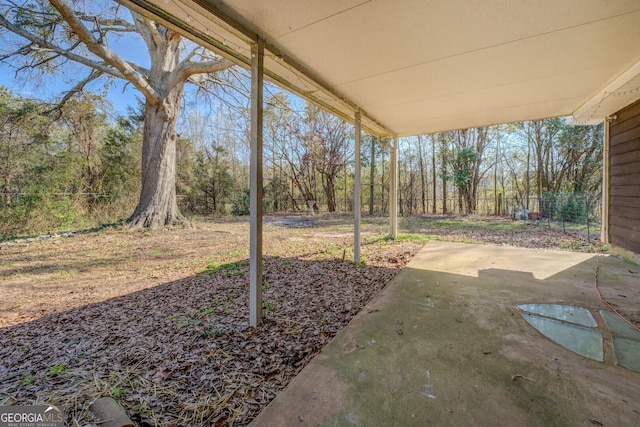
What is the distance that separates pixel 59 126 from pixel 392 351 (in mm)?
9992

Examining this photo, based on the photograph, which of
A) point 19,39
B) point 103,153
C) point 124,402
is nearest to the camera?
point 124,402

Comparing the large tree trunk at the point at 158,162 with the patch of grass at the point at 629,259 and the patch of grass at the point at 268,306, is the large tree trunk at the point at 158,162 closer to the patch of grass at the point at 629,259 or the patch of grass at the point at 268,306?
the patch of grass at the point at 268,306

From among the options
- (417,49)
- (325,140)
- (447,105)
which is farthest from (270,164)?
(417,49)

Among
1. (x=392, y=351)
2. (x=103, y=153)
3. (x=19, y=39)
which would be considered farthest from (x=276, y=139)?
(x=392, y=351)

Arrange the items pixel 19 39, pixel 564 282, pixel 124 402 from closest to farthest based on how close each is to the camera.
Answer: pixel 124 402 → pixel 564 282 → pixel 19 39

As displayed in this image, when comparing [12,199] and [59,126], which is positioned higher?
[59,126]

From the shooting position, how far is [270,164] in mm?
14055

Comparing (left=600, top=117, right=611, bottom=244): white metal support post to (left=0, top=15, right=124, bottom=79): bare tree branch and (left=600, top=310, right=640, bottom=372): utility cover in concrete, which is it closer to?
(left=600, top=310, right=640, bottom=372): utility cover in concrete

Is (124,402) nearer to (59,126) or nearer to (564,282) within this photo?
(564,282)

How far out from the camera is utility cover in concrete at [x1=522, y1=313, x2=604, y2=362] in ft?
5.30

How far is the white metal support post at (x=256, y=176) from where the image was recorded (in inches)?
78.0

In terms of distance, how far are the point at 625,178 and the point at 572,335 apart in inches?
135

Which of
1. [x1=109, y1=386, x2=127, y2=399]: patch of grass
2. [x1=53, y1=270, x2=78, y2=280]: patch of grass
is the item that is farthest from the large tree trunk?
[x1=109, y1=386, x2=127, y2=399]: patch of grass

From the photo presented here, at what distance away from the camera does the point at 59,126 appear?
23.4ft
